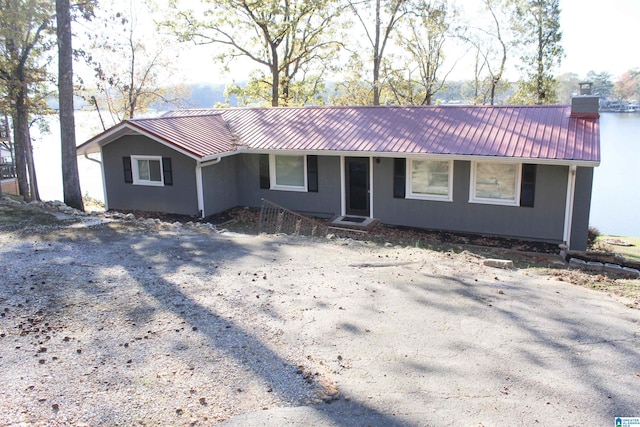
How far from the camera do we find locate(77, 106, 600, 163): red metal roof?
12.0 metres

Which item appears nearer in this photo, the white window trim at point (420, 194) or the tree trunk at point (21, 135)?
the white window trim at point (420, 194)

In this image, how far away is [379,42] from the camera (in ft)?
98.8

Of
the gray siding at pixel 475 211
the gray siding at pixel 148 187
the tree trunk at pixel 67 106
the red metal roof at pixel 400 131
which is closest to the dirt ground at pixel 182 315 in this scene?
the gray siding at pixel 475 211

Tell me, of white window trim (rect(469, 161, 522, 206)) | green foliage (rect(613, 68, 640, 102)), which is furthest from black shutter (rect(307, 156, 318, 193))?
green foliage (rect(613, 68, 640, 102))

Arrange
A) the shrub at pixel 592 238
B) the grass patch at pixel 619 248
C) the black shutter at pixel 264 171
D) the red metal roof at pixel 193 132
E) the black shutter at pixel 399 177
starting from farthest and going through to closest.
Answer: the black shutter at pixel 264 171, the shrub at pixel 592 238, the grass patch at pixel 619 248, the red metal roof at pixel 193 132, the black shutter at pixel 399 177

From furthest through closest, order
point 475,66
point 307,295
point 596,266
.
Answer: point 475,66, point 596,266, point 307,295

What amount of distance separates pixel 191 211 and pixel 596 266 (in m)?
10.6

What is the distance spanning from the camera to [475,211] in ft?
41.9

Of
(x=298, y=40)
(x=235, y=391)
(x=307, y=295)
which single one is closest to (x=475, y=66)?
(x=298, y=40)

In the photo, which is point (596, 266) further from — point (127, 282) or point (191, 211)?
point (191, 211)

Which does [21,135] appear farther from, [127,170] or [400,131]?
[400,131]

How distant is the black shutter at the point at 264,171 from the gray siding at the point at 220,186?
3.08 feet

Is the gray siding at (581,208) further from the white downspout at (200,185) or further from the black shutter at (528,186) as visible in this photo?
the white downspout at (200,185)

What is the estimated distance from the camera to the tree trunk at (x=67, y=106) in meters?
13.0
